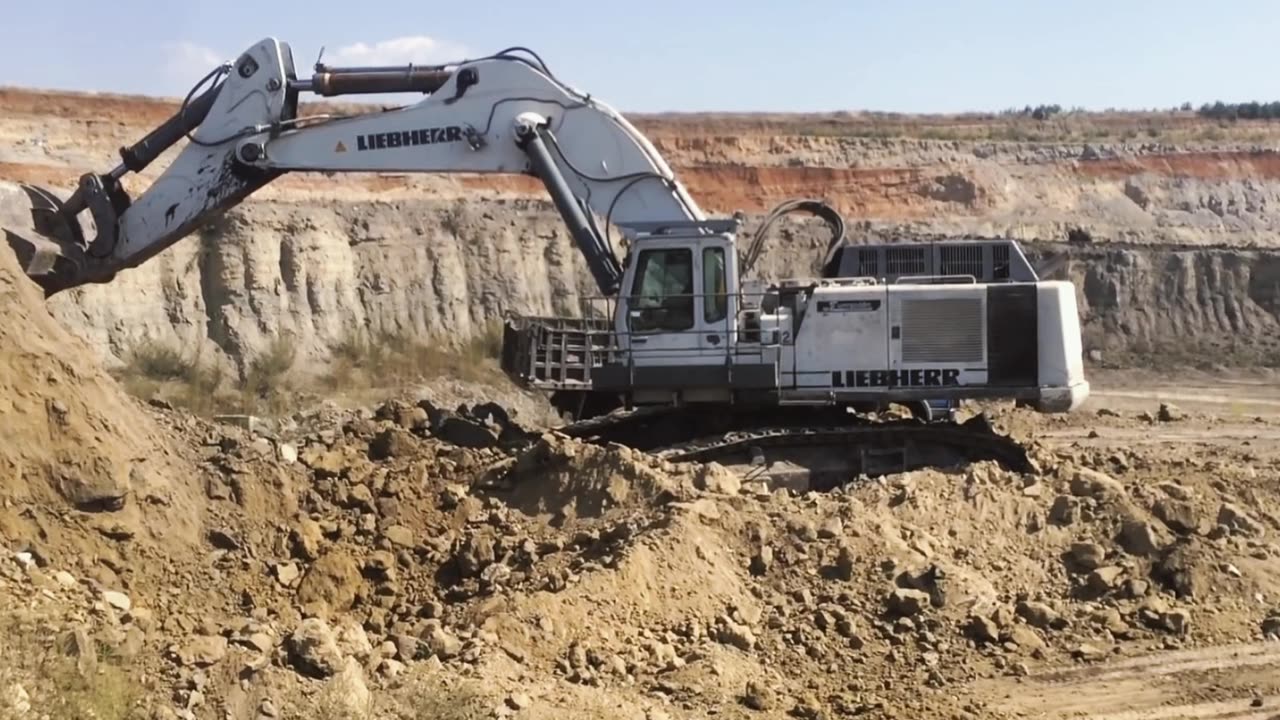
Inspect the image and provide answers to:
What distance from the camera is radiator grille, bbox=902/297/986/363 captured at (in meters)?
12.9

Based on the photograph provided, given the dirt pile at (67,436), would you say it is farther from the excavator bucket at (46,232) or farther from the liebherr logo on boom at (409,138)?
the liebherr logo on boom at (409,138)

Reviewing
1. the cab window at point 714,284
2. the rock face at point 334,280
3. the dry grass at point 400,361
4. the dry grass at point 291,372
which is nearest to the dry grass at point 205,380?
the dry grass at point 291,372

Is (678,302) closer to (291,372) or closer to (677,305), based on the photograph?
(677,305)

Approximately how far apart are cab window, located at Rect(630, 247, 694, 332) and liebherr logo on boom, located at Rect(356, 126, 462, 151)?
6.67 ft

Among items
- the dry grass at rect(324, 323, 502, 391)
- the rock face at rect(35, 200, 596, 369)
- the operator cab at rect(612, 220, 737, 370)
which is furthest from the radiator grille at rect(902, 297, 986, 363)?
the rock face at rect(35, 200, 596, 369)

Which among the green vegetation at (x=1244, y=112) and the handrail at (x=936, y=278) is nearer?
the handrail at (x=936, y=278)

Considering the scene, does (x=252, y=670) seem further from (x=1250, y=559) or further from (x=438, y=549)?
(x=1250, y=559)

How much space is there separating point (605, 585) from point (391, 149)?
5.39 m

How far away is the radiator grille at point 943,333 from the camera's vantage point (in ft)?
42.3

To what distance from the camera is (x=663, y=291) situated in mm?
12836

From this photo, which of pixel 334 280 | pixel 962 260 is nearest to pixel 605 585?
pixel 962 260

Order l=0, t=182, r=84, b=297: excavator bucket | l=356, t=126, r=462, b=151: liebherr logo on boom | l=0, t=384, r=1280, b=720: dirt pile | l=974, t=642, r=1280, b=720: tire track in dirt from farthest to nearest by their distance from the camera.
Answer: l=356, t=126, r=462, b=151: liebherr logo on boom → l=0, t=182, r=84, b=297: excavator bucket → l=974, t=642, r=1280, b=720: tire track in dirt → l=0, t=384, r=1280, b=720: dirt pile

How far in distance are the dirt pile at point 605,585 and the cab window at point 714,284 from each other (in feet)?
5.78

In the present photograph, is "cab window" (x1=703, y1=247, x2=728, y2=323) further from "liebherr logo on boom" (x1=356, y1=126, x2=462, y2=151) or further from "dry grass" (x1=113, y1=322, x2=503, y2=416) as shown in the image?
"dry grass" (x1=113, y1=322, x2=503, y2=416)
